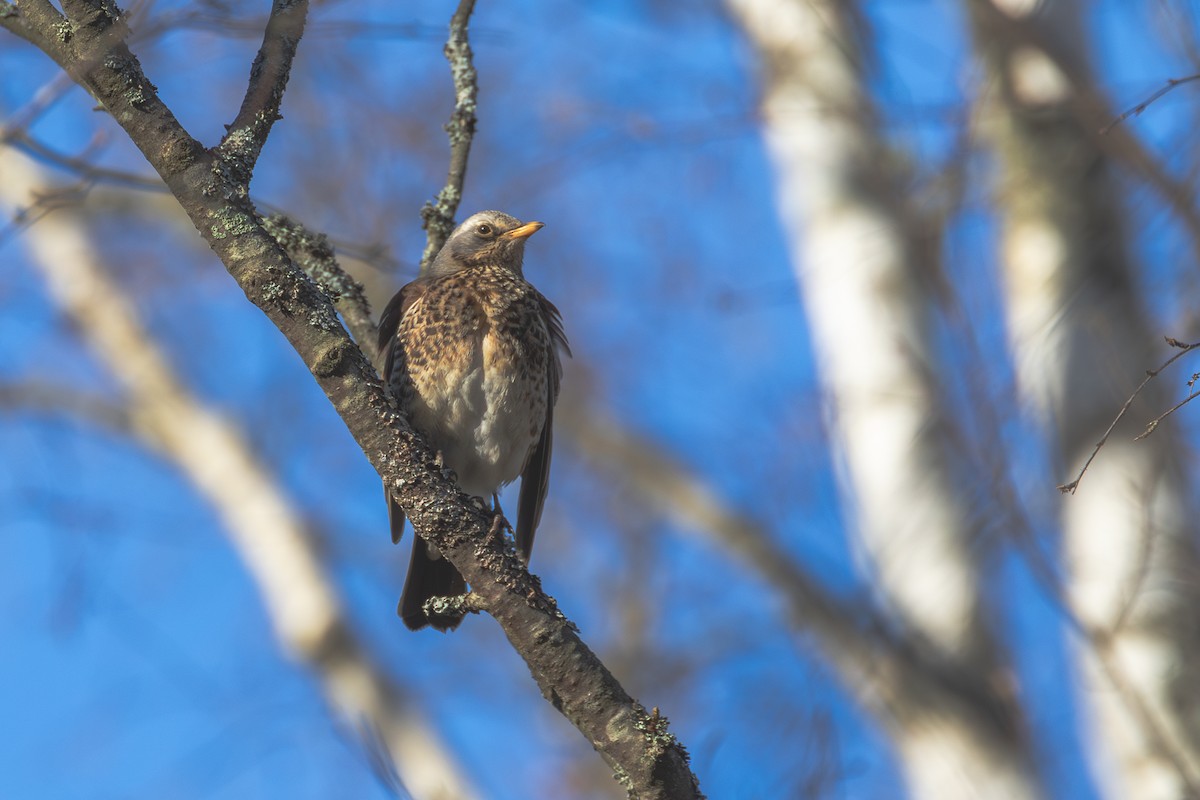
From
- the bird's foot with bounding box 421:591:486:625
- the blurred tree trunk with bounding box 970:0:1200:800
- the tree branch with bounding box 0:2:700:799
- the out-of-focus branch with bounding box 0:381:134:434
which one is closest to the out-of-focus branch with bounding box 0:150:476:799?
the out-of-focus branch with bounding box 0:381:134:434

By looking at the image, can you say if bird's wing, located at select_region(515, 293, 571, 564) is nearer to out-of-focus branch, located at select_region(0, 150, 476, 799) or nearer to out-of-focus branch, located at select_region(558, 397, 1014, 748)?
out-of-focus branch, located at select_region(558, 397, 1014, 748)

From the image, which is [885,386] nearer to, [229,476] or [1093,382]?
[1093,382]

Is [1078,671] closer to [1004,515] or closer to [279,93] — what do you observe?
[1004,515]

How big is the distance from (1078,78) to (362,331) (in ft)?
7.95

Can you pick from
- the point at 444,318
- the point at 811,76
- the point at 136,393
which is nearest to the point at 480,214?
the point at 444,318

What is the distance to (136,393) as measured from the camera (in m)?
7.47

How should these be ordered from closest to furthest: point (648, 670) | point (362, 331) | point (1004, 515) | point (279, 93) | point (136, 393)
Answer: point (279, 93) < point (362, 331) < point (1004, 515) < point (648, 670) < point (136, 393)

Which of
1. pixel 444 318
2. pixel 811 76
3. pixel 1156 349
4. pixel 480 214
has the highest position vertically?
pixel 811 76

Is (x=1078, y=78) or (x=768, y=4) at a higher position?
(x=768, y=4)

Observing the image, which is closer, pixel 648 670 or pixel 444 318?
pixel 444 318

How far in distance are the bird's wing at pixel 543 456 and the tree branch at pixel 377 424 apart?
167 cm

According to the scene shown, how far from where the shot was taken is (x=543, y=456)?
414 cm

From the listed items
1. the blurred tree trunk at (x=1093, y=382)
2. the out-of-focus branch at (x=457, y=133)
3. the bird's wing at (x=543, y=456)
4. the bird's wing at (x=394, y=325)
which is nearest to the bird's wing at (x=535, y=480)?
the bird's wing at (x=543, y=456)

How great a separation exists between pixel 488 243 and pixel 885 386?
1.80 metres
